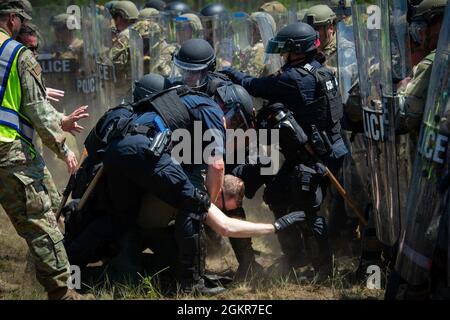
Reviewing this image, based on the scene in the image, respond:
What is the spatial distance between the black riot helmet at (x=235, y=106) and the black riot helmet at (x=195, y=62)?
180 millimetres

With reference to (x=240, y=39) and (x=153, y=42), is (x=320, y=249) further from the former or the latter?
(x=153, y=42)

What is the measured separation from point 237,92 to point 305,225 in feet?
4.06

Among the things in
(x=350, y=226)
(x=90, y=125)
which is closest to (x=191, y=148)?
(x=350, y=226)

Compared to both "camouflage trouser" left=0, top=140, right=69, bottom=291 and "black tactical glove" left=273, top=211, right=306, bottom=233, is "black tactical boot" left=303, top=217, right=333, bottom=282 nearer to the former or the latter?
"black tactical glove" left=273, top=211, right=306, bottom=233

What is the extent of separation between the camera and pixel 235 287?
19.7 ft

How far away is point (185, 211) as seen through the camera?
5605 millimetres

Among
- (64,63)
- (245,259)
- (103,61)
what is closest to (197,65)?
(245,259)

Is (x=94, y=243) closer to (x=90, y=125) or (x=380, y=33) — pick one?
(x=380, y=33)

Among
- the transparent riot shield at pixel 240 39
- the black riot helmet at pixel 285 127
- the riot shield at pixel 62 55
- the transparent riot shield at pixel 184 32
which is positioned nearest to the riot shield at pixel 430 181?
the black riot helmet at pixel 285 127

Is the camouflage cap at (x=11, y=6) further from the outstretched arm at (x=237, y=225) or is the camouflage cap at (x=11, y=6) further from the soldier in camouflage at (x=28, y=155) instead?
the outstretched arm at (x=237, y=225)

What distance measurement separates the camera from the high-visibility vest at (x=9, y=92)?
4.96 meters

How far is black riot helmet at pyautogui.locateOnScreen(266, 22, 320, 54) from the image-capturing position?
6.27 metres

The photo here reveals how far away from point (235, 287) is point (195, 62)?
5.87ft

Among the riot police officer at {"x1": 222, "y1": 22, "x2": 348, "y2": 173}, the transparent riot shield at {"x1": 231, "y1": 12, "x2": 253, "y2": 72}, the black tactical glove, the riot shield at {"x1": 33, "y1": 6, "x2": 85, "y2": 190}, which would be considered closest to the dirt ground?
the black tactical glove
